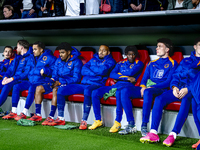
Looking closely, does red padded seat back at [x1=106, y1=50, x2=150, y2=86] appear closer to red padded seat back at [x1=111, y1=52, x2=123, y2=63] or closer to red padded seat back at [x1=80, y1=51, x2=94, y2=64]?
red padded seat back at [x1=111, y1=52, x2=123, y2=63]

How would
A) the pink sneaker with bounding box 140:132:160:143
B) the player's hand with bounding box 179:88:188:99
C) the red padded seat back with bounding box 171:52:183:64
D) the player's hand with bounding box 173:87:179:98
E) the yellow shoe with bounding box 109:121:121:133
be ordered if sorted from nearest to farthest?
→ the pink sneaker with bounding box 140:132:160:143 < the player's hand with bounding box 179:88:188:99 < the player's hand with bounding box 173:87:179:98 < the yellow shoe with bounding box 109:121:121:133 < the red padded seat back with bounding box 171:52:183:64

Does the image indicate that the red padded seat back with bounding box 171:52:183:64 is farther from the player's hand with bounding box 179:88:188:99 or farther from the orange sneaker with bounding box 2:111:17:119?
the orange sneaker with bounding box 2:111:17:119

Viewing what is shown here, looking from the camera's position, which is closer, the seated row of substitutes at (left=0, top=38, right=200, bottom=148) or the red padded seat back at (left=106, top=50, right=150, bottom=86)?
the seated row of substitutes at (left=0, top=38, right=200, bottom=148)

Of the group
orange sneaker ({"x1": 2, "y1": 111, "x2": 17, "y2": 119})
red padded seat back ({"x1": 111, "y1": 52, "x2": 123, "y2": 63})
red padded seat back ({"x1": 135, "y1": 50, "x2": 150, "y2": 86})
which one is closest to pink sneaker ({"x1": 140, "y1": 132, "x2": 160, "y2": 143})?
red padded seat back ({"x1": 135, "y1": 50, "x2": 150, "y2": 86})

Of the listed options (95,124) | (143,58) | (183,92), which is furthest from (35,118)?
(183,92)

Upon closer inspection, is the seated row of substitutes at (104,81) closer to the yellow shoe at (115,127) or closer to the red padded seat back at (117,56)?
the yellow shoe at (115,127)

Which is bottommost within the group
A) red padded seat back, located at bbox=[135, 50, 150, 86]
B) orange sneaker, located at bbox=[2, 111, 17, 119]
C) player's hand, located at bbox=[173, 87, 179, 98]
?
orange sneaker, located at bbox=[2, 111, 17, 119]

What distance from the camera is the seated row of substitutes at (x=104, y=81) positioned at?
3.49 m

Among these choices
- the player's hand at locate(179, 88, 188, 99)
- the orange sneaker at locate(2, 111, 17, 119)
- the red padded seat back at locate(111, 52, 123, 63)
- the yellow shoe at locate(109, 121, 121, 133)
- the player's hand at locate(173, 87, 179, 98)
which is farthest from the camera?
the red padded seat back at locate(111, 52, 123, 63)

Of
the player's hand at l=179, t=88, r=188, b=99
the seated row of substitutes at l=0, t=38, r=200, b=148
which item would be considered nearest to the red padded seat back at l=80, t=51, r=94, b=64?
the seated row of substitutes at l=0, t=38, r=200, b=148

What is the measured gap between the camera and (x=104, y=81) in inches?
184

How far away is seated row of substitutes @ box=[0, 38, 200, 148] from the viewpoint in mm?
3494

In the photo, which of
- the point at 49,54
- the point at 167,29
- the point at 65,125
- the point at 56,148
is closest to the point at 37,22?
the point at 49,54

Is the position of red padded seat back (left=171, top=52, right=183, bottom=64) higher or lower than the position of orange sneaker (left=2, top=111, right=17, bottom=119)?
higher
